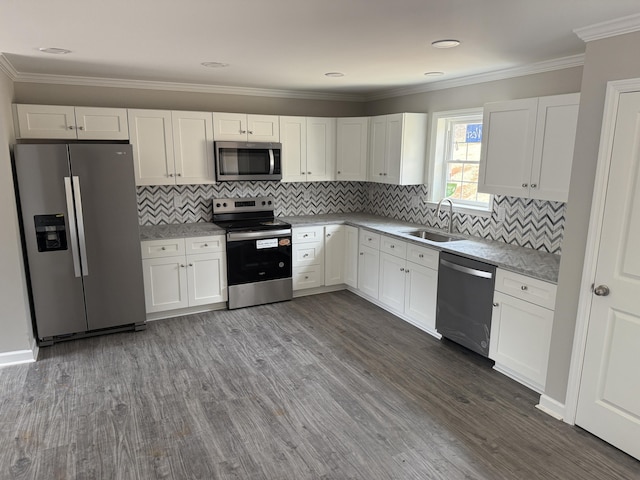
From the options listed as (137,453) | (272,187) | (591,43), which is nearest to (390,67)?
(591,43)

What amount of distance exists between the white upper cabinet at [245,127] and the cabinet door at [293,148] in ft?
0.35

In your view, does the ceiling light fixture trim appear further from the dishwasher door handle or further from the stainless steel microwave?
→ the stainless steel microwave

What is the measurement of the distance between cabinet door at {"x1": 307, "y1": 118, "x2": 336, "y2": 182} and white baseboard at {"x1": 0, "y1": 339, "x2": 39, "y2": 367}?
3.31 meters

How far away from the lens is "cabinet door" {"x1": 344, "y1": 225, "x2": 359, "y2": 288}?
5.05 metres

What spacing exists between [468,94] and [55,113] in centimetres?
391

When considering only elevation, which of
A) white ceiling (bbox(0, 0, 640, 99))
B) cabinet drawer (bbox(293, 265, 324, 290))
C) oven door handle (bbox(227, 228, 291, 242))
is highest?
white ceiling (bbox(0, 0, 640, 99))

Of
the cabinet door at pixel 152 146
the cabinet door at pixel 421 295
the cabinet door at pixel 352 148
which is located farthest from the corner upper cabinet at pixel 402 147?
the cabinet door at pixel 152 146

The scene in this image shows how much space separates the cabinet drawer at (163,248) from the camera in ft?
13.6

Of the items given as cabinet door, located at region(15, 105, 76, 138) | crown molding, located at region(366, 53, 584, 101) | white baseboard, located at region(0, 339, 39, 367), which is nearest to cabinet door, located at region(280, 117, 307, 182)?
crown molding, located at region(366, 53, 584, 101)

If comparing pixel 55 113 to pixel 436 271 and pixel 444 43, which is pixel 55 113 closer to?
pixel 444 43

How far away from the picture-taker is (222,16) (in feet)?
7.37

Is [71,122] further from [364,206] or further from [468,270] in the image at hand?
[468,270]

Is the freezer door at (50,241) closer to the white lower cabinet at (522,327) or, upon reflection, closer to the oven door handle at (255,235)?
the oven door handle at (255,235)

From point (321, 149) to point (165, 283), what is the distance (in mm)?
2435
